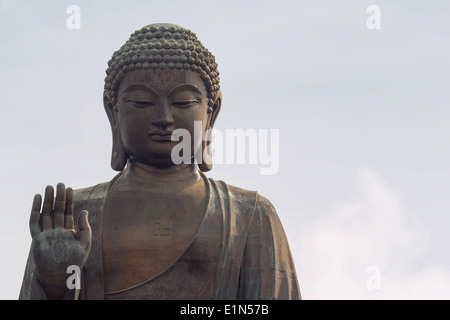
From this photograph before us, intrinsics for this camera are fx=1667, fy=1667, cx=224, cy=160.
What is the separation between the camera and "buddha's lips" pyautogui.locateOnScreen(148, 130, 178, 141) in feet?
67.4

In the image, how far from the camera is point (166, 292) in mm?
20031

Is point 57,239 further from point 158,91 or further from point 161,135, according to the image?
point 158,91

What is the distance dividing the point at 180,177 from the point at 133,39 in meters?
1.84

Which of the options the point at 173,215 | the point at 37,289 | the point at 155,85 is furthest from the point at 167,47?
the point at 37,289

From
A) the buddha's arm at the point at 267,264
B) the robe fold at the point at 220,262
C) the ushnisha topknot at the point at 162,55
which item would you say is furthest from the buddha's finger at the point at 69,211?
the buddha's arm at the point at 267,264

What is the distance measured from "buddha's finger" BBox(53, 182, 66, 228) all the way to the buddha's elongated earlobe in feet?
7.28

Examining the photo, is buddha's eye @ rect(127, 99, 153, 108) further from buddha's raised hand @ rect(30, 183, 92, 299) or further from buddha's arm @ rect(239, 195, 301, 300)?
buddha's arm @ rect(239, 195, 301, 300)

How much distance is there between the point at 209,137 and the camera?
21141 mm

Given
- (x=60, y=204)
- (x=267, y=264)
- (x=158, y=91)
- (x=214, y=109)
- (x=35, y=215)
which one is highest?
(x=158, y=91)

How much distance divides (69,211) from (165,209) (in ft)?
4.52

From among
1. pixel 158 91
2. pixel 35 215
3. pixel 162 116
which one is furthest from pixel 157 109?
pixel 35 215

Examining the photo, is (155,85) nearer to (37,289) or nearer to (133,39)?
(133,39)

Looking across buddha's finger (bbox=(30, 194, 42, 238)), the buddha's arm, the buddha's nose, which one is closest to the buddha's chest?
the buddha's arm
